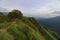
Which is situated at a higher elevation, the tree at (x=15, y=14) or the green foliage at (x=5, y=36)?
the tree at (x=15, y=14)

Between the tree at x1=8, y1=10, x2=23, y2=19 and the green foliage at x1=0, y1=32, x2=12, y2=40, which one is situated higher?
the tree at x1=8, y1=10, x2=23, y2=19

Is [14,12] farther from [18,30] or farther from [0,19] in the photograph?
[18,30]

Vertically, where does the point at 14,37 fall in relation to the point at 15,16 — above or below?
below

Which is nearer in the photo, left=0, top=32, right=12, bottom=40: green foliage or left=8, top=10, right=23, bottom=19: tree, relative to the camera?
left=0, top=32, right=12, bottom=40: green foliage

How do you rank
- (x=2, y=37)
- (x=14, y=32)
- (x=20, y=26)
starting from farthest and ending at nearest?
(x=20, y=26) < (x=14, y=32) < (x=2, y=37)

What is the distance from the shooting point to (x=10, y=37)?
2150 cm

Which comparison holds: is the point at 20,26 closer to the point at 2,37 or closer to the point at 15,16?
the point at 2,37

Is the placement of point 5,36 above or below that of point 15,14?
below

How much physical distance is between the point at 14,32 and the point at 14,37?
775 mm

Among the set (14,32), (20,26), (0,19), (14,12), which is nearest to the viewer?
(14,32)

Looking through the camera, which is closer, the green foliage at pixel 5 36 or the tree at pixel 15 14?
the green foliage at pixel 5 36

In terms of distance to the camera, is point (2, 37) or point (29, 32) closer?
point (2, 37)

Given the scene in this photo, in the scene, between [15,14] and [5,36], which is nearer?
[5,36]

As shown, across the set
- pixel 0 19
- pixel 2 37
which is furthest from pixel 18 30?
pixel 0 19
